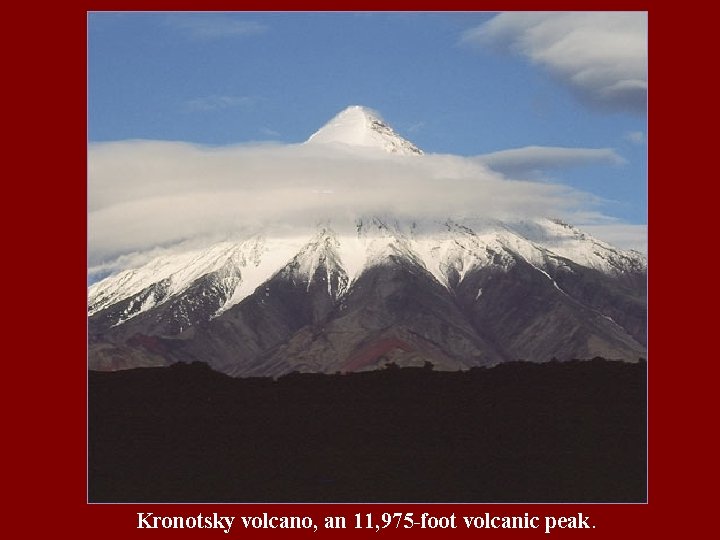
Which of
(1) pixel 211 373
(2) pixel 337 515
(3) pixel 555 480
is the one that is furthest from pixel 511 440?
(2) pixel 337 515

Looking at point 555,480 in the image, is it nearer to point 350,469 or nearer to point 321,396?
point 350,469

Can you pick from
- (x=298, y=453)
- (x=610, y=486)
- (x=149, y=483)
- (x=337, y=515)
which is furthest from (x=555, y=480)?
(x=337, y=515)

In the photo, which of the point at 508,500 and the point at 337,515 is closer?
the point at 337,515

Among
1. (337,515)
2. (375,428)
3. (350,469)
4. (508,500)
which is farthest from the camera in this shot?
(375,428)

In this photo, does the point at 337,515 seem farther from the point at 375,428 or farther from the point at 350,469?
the point at 375,428

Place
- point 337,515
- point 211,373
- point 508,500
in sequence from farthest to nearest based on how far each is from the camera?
point 211,373 → point 508,500 → point 337,515

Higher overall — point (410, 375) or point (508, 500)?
Answer: point (410, 375)
